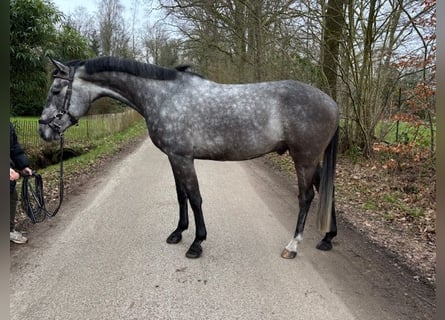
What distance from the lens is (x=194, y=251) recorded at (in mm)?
3533

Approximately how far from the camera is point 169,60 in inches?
1109

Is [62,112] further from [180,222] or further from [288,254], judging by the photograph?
[288,254]

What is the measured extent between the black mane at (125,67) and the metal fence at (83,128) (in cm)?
868

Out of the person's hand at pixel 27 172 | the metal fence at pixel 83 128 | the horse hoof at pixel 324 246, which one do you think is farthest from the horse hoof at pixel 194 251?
the metal fence at pixel 83 128

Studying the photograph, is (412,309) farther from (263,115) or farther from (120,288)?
(120,288)

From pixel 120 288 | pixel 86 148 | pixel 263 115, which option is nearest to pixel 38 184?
pixel 120 288

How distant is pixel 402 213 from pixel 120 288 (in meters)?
4.02

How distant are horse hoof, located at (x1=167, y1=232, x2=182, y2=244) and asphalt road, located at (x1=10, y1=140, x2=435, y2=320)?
0.10 metres

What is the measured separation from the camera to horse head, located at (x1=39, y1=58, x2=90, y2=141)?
135 inches

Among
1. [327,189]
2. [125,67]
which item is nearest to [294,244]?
[327,189]

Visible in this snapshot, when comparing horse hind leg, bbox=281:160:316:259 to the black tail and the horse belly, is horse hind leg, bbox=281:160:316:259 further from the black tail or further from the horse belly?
the horse belly

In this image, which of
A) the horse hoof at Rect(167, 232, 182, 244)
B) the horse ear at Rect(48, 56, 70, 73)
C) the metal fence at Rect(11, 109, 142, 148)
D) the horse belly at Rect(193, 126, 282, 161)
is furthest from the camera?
the metal fence at Rect(11, 109, 142, 148)

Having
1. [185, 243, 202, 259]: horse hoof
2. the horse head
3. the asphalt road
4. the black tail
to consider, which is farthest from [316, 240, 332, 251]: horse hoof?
the horse head

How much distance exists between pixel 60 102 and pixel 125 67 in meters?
0.74
